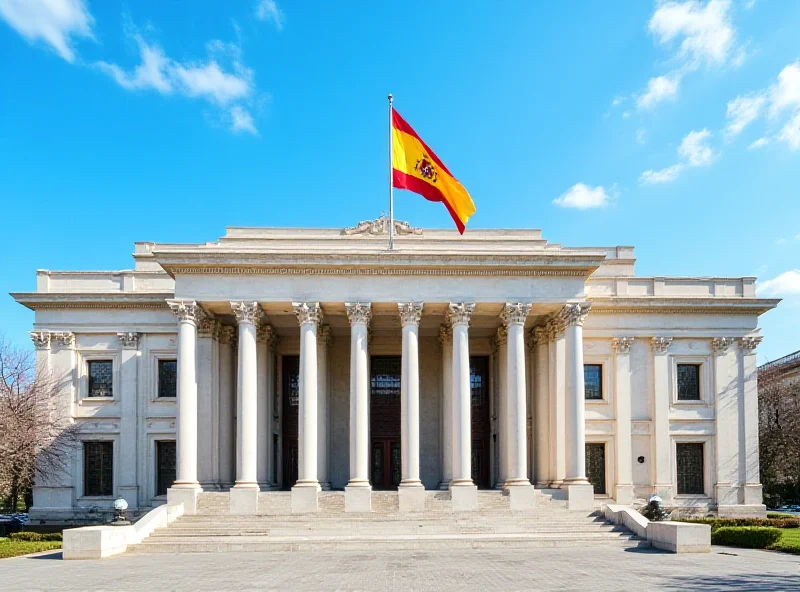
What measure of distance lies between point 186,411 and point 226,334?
6.20 m

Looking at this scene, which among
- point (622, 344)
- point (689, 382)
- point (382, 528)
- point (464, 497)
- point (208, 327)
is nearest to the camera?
point (382, 528)

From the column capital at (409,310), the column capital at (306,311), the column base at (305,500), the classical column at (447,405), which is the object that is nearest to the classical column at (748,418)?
the classical column at (447,405)

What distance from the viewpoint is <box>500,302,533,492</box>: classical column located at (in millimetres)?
32281

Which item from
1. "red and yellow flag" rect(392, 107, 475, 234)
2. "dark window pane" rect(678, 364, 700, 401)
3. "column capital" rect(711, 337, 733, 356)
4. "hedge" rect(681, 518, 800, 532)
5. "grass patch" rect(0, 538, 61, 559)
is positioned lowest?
"hedge" rect(681, 518, 800, 532)

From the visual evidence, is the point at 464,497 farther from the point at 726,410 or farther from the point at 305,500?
the point at 726,410

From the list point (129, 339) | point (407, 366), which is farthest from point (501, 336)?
point (129, 339)

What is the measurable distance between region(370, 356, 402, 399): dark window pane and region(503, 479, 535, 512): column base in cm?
1076

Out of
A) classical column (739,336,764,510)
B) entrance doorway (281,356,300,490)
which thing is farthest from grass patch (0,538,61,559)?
classical column (739,336,764,510)

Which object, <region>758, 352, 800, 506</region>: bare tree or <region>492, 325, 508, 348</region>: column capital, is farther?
<region>758, 352, 800, 506</region>: bare tree

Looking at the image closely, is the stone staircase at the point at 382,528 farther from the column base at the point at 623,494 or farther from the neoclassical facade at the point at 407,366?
the column base at the point at 623,494

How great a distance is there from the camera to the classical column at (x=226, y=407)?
36188 millimetres

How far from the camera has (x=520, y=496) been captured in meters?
31.5

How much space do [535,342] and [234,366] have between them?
52.3 feet

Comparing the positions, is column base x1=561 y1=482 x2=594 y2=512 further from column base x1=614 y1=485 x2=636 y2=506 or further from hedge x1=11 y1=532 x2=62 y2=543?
hedge x1=11 y1=532 x2=62 y2=543
